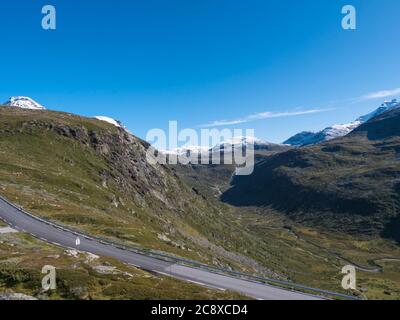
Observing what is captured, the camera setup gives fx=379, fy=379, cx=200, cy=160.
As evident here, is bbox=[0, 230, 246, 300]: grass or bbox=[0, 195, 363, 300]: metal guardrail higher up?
bbox=[0, 230, 246, 300]: grass

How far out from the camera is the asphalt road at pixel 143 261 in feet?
124

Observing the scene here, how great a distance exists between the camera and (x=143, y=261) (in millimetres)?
45375

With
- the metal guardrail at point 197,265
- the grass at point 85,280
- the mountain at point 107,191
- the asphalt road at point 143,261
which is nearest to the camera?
the grass at point 85,280

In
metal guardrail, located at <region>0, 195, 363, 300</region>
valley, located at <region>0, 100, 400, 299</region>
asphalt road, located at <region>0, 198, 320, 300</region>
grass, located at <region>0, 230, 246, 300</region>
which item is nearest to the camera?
grass, located at <region>0, 230, 246, 300</region>

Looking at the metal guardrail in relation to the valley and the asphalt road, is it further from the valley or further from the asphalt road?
the valley

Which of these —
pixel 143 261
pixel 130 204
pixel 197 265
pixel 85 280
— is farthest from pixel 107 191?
pixel 85 280

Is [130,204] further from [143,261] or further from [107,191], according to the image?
[143,261]

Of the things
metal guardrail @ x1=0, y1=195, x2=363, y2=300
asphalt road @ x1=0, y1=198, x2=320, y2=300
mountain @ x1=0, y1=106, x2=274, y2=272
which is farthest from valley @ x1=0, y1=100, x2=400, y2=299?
→ asphalt road @ x1=0, y1=198, x2=320, y2=300

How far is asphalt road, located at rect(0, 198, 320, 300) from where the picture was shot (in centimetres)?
3765

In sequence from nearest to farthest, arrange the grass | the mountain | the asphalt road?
1. the grass
2. the asphalt road
3. the mountain

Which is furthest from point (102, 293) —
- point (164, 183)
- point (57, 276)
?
point (164, 183)

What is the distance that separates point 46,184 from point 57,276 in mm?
61275

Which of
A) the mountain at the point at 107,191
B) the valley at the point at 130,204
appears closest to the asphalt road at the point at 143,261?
the valley at the point at 130,204

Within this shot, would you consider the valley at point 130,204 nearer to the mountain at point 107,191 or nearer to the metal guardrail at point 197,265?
the mountain at point 107,191
